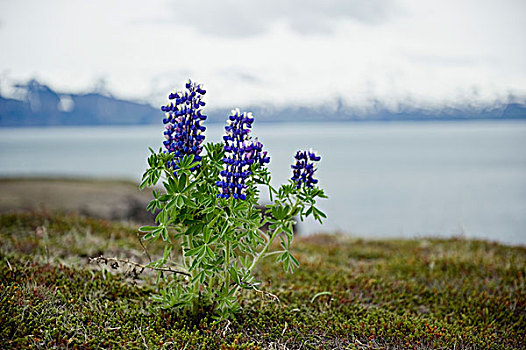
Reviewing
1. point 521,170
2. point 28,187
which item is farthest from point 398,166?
point 28,187

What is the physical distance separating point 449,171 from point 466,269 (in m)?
88.9

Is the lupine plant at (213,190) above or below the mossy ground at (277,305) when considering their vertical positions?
above

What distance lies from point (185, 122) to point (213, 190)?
32.5 inches

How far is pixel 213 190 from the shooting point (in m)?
4.89

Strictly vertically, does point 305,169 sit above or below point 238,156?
below

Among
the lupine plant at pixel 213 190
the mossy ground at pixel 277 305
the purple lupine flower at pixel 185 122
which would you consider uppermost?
the purple lupine flower at pixel 185 122

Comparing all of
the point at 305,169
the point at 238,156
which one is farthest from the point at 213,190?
the point at 305,169

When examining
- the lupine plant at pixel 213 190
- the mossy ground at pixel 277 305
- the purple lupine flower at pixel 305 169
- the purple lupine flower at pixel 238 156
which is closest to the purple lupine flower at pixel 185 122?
the lupine plant at pixel 213 190

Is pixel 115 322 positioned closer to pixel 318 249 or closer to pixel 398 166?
pixel 318 249

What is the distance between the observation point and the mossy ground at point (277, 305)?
492cm

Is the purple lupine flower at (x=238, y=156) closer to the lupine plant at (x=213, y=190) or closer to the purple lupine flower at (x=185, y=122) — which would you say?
the lupine plant at (x=213, y=190)

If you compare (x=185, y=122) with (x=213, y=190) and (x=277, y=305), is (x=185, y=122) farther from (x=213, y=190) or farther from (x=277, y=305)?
(x=277, y=305)

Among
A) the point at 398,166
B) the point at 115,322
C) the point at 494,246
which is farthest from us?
the point at 398,166

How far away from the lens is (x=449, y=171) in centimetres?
9119
